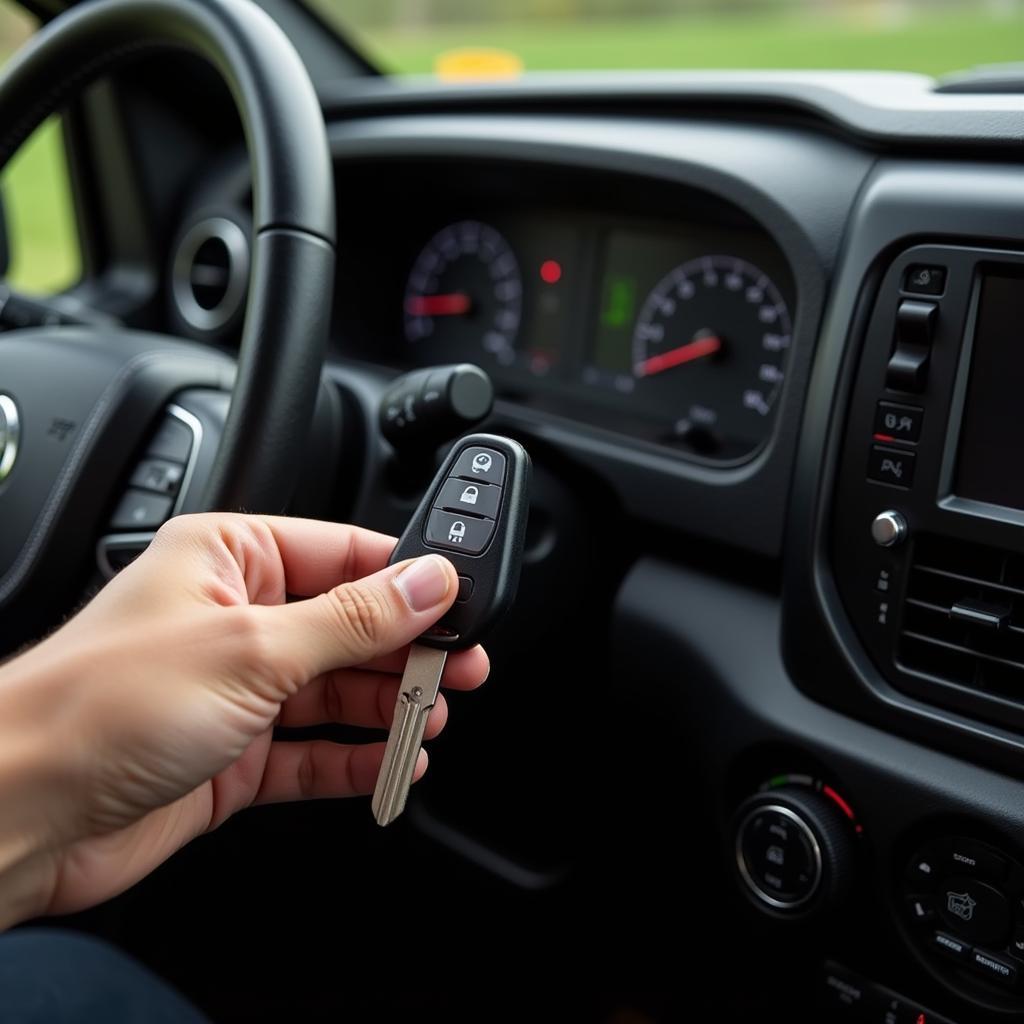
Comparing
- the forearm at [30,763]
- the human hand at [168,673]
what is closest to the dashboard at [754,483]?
the human hand at [168,673]

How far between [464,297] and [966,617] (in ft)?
2.97

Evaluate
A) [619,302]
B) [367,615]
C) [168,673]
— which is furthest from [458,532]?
[619,302]

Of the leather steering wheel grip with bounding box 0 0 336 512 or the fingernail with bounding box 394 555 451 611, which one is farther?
the leather steering wheel grip with bounding box 0 0 336 512

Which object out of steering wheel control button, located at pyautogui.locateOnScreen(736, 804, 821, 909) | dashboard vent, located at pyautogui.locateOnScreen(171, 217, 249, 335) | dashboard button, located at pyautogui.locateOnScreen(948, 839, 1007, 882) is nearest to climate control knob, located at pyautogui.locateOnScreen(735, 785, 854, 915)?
steering wheel control button, located at pyautogui.locateOnScreen(736, 804, 821, 909)

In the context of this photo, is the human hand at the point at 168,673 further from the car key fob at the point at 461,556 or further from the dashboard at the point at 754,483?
the dashboard at the point at 754,483

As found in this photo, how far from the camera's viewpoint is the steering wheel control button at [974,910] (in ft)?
3.52

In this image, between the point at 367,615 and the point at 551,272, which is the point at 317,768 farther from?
the point at 551,272

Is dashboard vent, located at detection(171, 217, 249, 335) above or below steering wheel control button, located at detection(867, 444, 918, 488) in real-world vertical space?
above

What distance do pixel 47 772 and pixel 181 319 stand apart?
120 cm

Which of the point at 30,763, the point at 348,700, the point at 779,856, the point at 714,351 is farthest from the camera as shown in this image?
the point at 714,351

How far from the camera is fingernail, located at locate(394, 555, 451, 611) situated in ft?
2.67

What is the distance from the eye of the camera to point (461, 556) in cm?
87

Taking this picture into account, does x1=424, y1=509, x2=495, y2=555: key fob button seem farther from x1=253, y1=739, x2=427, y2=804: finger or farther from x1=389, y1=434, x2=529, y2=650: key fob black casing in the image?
x1=253, y1=739, x2=427, y2=804: finger

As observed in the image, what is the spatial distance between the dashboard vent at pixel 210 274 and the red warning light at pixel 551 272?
406 mm
